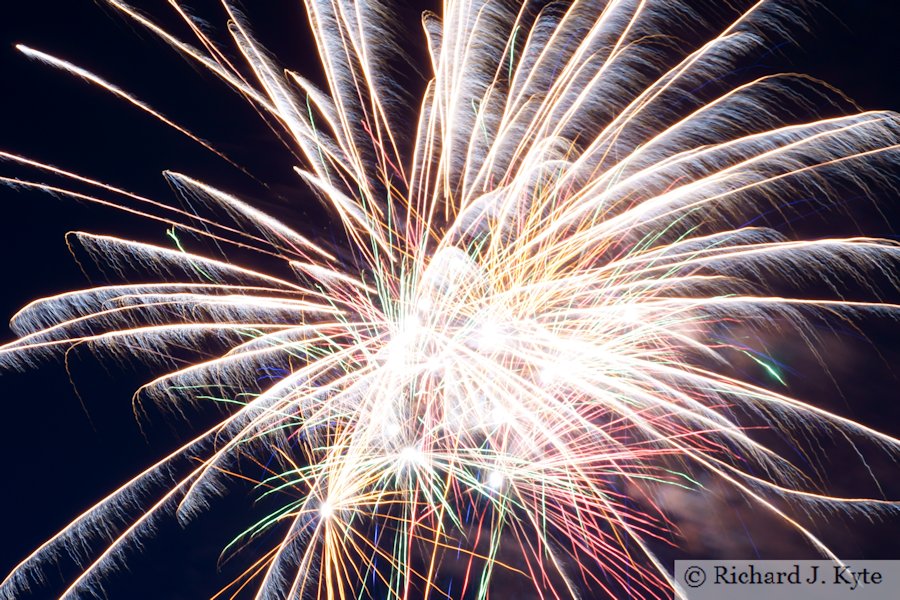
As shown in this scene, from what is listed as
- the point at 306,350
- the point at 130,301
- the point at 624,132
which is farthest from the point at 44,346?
the point at 624,132

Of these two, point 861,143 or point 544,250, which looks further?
point 544,250

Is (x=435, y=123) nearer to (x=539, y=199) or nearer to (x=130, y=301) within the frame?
(x=539, y=199)

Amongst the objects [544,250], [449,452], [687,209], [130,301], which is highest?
[687,209]

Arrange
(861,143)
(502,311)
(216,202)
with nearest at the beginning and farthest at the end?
(861,143)
(502,311)
(216,202)

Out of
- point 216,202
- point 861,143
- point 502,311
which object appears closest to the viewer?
point 861,143

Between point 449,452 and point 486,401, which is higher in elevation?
point 486,401

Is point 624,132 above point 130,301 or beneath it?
above

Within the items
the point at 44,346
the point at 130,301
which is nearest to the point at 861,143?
the point at 130,301

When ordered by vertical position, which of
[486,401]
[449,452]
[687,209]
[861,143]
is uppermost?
[861,143]

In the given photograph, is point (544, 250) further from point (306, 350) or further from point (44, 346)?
point (44, 346)
